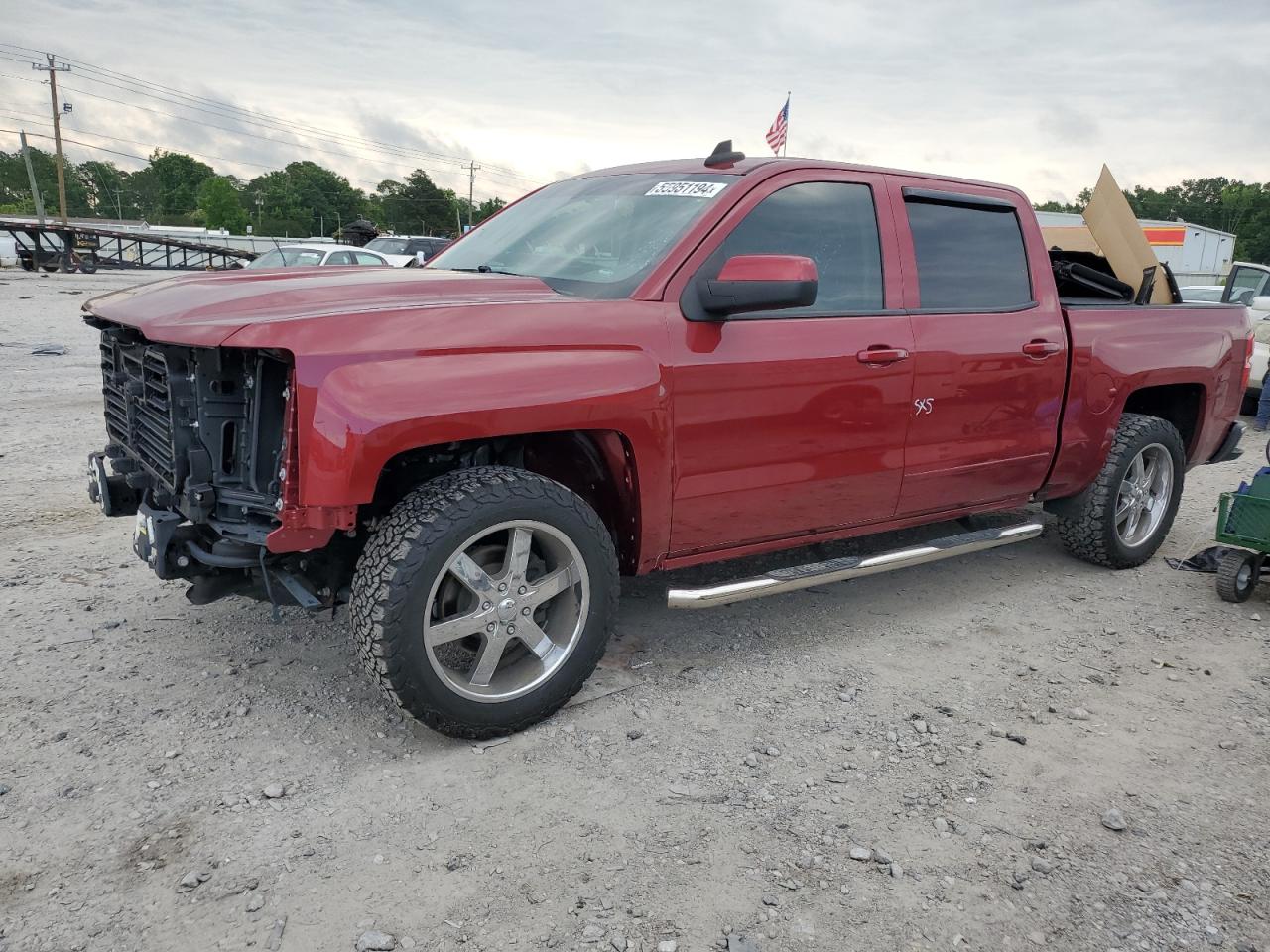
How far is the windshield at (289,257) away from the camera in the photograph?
13023mm

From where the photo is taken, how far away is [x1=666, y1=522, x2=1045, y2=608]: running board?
11.1 ft

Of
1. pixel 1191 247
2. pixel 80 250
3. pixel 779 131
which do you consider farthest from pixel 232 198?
pixel 779 131

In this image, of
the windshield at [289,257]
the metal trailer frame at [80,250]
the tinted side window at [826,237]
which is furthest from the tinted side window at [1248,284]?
the metal trailer frame at [80,250]

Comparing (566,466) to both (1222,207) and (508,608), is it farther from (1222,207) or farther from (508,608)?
(1222,207)

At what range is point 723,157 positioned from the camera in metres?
3.85

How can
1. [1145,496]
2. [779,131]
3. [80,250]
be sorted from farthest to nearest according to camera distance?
[80,250]
[779,131]
[1145,496]

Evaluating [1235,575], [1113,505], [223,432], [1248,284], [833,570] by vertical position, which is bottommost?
[1235,575]

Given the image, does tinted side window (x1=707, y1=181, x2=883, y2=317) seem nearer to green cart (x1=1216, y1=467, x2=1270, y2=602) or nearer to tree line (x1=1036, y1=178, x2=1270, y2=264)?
green cart (x1=1216, y1=467, x2=1270, y2=602)

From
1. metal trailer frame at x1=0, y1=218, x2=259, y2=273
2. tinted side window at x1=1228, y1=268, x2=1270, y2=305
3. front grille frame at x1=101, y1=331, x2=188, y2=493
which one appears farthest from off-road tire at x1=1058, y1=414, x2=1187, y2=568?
metal trailer frame at x1=0, y1=218, x2=259, y2=273

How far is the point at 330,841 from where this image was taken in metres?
2.58

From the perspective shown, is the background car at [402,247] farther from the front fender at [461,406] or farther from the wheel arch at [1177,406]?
the front fender at [461,406]

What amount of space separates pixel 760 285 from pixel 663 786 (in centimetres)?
165

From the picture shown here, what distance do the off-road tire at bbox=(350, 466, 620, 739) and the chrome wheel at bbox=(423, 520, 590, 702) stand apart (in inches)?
1.2

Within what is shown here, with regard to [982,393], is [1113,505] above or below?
below
